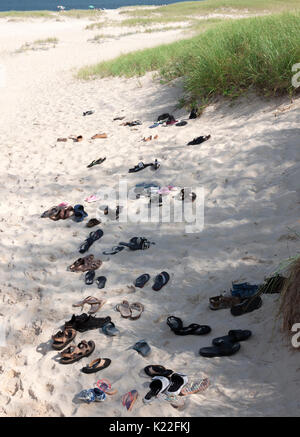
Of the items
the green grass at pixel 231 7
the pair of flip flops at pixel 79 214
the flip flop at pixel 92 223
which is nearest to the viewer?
the flip flop at pixel 92 223

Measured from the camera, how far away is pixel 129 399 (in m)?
2.31

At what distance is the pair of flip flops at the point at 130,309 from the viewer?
122 inches

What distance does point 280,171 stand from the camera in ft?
14.6

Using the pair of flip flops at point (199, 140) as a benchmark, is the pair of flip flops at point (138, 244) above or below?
below

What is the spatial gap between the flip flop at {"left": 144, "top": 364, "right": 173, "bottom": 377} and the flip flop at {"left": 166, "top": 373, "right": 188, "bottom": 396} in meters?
0.06

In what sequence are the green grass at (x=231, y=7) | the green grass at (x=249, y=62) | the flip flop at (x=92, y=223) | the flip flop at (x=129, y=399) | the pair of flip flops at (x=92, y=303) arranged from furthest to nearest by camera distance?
1. the green grass at (x=231, y=7)
2. the green grass at (x=249, y=62)
3. the flip flop at (x=92, y=223)
4. the pair of flip flops at (x=92, y=303)
5. the flip flop at (x=129, y=399)

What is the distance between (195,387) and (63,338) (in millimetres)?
1108

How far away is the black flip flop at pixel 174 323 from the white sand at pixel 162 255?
0.21ft

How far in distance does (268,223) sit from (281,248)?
0.45 m

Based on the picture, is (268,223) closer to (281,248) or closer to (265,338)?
(281,248)

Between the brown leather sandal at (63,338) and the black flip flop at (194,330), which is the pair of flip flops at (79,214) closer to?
the brown leather sandal at (63,338)

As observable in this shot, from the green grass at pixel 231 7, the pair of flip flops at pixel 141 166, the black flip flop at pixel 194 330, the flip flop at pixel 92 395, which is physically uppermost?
the green grass at pixel 231 7

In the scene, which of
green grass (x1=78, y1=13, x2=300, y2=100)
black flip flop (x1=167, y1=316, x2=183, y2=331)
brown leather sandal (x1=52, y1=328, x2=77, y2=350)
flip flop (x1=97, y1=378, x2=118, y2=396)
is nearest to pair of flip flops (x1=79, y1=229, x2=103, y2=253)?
brown leather sandal (x1=52, y1=328, x2=77, y2=350)

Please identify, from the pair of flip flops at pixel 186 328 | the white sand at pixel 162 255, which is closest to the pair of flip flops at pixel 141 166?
the white sand at pixel 162 255
